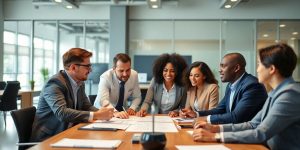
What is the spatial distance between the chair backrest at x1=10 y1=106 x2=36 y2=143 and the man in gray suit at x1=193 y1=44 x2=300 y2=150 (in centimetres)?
134

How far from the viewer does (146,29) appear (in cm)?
887

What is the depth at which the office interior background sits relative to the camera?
8602mm

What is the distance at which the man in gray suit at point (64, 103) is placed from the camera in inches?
97.3

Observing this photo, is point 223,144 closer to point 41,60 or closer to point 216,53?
point 216,53

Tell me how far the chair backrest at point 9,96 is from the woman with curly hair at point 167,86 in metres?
3.67

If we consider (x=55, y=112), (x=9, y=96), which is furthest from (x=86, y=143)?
(x=9, y=96)

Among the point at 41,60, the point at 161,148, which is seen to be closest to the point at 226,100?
the point at 161,148

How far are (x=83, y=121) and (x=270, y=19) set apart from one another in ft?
24.3

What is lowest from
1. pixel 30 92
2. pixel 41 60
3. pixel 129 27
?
pixel 30 92

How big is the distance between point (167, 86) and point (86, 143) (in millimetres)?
1874

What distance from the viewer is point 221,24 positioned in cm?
873

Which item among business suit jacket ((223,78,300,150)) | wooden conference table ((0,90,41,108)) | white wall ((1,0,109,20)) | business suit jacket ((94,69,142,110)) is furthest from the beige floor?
business suit jacket ((223,78,300,150))

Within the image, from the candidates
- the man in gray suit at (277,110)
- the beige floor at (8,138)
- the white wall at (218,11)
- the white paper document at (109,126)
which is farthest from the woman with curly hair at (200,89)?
the white wall at (218,11)

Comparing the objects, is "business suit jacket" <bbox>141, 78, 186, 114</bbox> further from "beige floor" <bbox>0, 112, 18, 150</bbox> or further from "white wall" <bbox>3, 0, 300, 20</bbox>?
"white wall" <bbox>3, 0, 300, 20</bbox>
